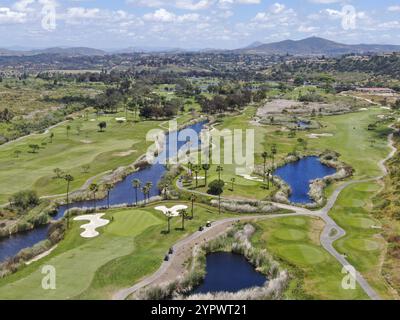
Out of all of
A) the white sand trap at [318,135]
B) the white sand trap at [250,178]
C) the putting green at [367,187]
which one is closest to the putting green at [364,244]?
the putting green at [367,187]

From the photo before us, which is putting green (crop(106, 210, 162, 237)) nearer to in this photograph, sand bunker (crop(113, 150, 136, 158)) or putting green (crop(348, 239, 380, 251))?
putting green (crop(348, 239, 380, 251))

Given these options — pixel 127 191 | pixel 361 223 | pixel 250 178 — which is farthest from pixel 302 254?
pixel 127 191

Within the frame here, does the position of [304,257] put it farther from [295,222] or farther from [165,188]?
[165,188]

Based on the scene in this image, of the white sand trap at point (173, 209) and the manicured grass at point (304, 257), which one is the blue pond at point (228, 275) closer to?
the manicured grass at point (304, 257)
